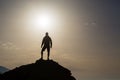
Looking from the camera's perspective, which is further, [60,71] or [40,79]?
[60,71]

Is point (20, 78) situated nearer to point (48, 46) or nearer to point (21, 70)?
point (21, 70)

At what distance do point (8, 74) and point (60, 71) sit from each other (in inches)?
356

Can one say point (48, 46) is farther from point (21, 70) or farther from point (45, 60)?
point (21, 70)

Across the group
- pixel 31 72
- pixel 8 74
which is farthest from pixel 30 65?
pixel 8 74

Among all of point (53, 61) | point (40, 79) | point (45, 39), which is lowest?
point (40, 79)

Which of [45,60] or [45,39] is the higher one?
[45,39]

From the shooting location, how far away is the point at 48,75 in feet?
135

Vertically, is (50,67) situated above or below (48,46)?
below

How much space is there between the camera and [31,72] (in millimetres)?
41250

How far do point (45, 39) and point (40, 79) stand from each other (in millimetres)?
6704

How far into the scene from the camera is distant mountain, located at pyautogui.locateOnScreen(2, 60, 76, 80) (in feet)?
134

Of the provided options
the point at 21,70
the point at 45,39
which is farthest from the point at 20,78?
the point at 45,39

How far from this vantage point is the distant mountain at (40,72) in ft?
134

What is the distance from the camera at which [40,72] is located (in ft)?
134
